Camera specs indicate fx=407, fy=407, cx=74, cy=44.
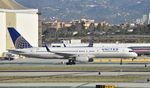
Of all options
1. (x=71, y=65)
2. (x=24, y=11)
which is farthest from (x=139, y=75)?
(x=24, y=11)

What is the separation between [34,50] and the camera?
92.6 meters

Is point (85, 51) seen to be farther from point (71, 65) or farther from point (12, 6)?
point (12, 6)

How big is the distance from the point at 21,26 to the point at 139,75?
226 feet

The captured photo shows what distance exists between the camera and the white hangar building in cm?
11950

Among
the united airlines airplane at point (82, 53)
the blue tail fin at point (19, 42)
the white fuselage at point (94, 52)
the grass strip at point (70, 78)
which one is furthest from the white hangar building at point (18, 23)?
the grass strip at point (70, 78)

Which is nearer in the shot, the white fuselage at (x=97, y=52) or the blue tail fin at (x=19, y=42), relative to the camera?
the white fuselage at (x=97, y=52)

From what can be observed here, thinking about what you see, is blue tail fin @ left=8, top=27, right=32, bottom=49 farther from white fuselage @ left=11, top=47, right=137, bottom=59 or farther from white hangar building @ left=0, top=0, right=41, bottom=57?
white hangar building @ left=0, top=0, right=41, bottom=57

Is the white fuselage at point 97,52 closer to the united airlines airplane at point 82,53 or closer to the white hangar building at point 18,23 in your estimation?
the united airlines airplane at point 82,53

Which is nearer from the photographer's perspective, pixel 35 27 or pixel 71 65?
pixel 71 65

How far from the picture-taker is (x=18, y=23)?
126188mm

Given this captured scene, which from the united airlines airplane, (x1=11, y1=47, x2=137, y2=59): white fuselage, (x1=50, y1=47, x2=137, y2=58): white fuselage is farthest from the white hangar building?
(x1=50, y1=47, x2=137, y2=58): white fuselage

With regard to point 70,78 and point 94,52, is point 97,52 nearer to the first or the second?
point 94,52

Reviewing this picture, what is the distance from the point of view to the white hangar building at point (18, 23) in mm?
119500

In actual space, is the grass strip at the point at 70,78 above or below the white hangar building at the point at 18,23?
below
